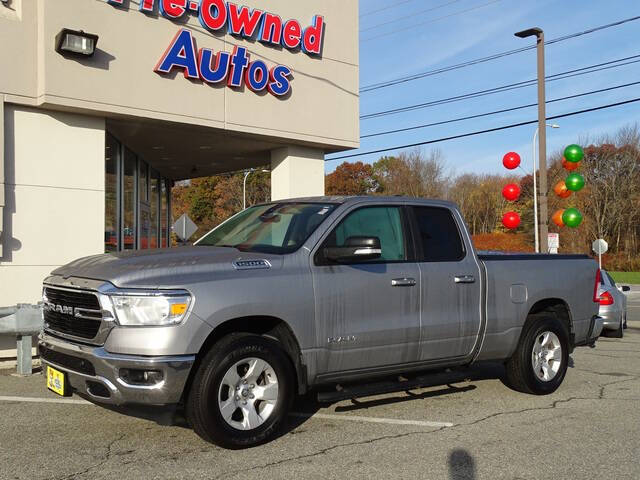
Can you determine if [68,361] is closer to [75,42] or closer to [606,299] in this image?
[75,42]

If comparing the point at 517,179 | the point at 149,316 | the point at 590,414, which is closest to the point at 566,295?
the point at 590,414

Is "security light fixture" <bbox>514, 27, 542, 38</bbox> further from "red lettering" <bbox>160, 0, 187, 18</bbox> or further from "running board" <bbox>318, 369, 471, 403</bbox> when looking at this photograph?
"running board" <bbox>318, 369, 471, 403</bbox>

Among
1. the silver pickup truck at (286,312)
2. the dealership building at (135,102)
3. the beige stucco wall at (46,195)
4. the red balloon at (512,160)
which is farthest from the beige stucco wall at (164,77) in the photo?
the red balloon at (512,160)

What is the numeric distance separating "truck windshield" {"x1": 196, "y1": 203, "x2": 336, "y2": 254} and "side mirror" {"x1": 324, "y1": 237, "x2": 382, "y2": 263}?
27 cm

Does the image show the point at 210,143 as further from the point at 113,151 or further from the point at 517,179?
the point at 517,179

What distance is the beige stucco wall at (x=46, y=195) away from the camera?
29.3 feet

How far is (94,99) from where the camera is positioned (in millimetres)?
9367

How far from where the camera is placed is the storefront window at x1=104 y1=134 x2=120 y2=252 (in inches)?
464

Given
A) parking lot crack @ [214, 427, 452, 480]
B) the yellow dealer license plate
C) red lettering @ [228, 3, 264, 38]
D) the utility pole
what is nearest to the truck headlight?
the yellow dealer license plate

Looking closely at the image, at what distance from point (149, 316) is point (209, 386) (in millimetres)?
647

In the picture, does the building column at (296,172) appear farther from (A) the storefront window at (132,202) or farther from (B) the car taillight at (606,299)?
(B) the car taillight at (606,299)

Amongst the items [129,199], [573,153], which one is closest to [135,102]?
[129,199]

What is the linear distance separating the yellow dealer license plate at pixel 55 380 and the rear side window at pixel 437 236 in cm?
315

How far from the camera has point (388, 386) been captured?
223 inches
